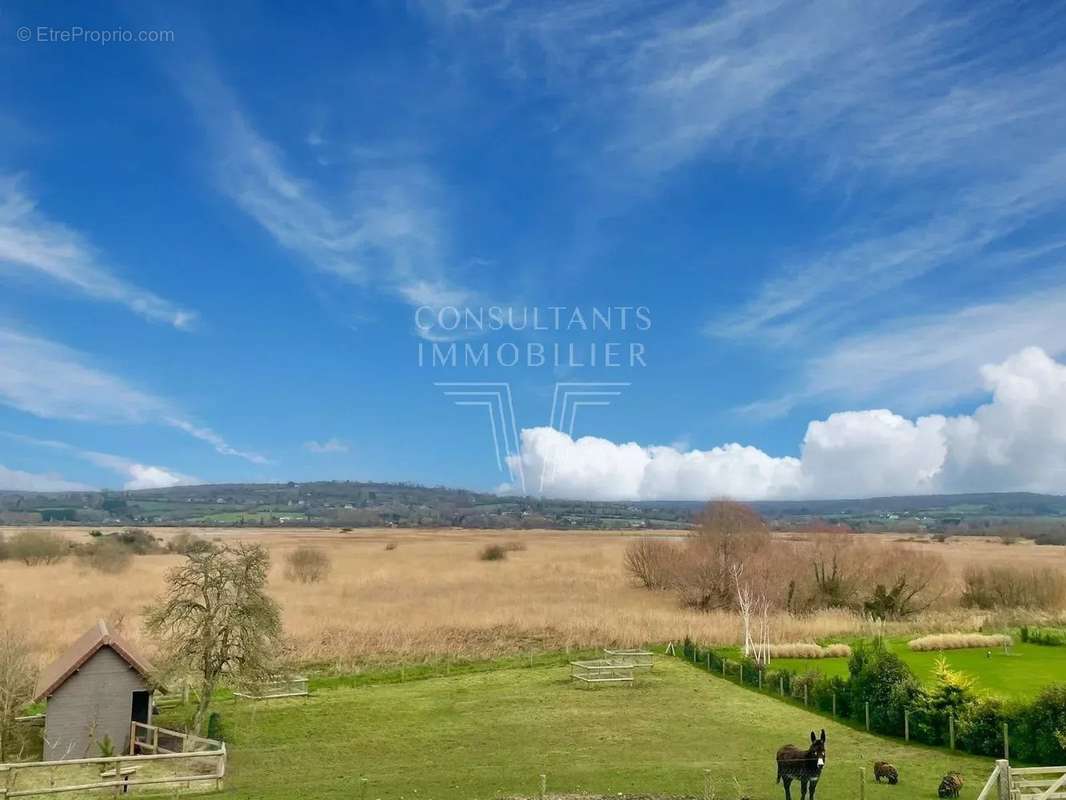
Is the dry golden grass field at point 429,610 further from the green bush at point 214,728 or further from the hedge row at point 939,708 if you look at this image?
the hedge row at point 939,708

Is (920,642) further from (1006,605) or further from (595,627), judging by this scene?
(1006,605)

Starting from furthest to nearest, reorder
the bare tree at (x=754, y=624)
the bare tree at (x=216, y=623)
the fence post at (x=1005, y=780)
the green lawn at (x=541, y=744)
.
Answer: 1. the bare tree at (x=754, y=624)
2. the bare tree at (x=216, y=623)
3. the green lawn at (x=541, y=744)
4. the fence post at (x=1005, y=780)

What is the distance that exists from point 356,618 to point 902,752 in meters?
42.0

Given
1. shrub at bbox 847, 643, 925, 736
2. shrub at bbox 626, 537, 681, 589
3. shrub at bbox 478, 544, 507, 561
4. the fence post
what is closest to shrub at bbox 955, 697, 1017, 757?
shrub at bbox 847, 643, 925, 736

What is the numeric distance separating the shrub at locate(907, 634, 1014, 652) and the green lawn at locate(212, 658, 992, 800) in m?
12.5

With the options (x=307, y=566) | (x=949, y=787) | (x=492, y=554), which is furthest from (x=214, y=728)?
(x=492, y=554)

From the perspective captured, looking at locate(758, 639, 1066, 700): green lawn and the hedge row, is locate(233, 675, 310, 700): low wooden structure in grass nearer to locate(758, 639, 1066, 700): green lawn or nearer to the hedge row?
the hedge row

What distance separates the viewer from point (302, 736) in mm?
30844

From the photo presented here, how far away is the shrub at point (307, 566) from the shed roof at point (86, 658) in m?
55.6

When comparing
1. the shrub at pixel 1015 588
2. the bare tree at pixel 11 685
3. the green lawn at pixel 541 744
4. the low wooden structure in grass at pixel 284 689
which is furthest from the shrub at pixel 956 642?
the bare tree at pixel 11 685

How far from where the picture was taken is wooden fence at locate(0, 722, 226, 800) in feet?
77.8

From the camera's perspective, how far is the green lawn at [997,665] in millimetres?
33656

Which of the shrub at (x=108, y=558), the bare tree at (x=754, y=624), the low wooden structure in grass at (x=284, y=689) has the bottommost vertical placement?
the low wooden structure in grass at (x=284, y=689)

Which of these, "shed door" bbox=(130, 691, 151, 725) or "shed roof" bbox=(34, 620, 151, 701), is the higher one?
"shed roof" bbox=(34, 620, 151, 701)
